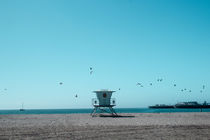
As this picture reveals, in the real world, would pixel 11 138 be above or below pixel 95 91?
below

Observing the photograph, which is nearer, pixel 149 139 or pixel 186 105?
pixel 149 139

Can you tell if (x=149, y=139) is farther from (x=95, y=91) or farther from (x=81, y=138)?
(x=95, y=91)

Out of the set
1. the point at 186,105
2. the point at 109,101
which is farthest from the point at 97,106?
the point at 186,105

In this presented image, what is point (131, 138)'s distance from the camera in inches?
555

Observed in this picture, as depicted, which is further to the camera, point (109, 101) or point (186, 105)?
point (186, 105)

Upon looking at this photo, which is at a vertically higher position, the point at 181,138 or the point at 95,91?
the point at 95,91

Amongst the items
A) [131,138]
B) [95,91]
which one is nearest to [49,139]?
[131,138]

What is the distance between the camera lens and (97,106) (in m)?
43.6

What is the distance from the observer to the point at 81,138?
14.2 metres

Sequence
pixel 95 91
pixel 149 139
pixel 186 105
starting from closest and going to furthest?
pixel 149 139 → pixel 95 91 → pixel 186 105

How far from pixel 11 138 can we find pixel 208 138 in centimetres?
1047

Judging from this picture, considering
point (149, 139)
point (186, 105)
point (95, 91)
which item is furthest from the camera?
point (186, 105)

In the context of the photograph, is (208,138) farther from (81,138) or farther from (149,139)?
(81,138)

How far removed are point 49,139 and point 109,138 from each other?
3152 millimetres
